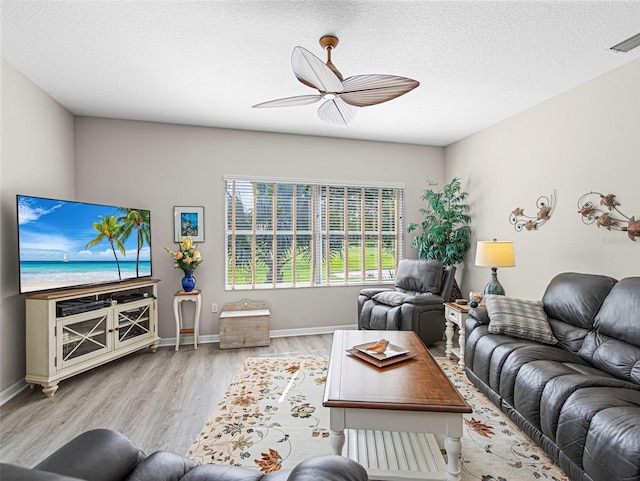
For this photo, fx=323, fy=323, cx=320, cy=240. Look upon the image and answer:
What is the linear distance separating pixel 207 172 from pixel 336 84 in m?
2.63

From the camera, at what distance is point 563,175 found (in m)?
3.12

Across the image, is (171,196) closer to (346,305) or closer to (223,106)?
(223,106)

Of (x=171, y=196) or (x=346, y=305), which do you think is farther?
(x=346, y=305)

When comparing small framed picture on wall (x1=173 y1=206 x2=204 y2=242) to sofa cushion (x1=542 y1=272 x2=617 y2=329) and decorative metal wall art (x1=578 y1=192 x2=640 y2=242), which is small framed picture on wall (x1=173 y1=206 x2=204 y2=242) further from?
decorative metal wall art (x1=578 y1=192 x2=640 y2=242)

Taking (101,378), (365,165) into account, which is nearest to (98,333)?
(101,378)

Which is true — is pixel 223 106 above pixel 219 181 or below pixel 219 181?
above

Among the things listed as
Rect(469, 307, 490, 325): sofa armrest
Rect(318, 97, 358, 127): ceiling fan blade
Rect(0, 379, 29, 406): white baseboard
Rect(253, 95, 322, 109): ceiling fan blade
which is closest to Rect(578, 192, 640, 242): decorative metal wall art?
Rect(469, 307, 490, 325): sofa armrest

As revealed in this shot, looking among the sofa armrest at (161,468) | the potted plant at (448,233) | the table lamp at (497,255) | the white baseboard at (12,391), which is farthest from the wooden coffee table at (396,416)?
the white baseboard at (12,391)

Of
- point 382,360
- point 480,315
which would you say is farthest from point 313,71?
point 480,315

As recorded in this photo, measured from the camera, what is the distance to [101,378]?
3021mm

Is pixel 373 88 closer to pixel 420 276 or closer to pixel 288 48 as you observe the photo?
pixel 288 48

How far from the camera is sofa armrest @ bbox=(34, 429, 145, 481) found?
99 cm

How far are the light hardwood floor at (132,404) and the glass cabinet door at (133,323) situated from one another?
0.82ft

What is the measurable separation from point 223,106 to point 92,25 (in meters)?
1.41
